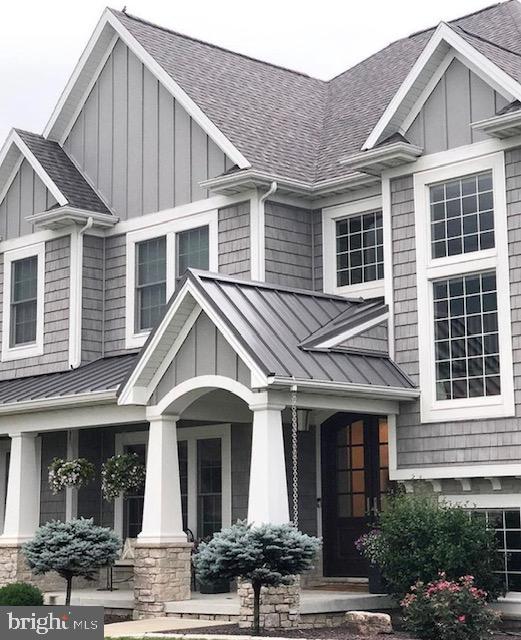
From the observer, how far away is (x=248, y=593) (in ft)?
52.5

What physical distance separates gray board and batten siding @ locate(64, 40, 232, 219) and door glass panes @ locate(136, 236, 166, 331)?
0.68m

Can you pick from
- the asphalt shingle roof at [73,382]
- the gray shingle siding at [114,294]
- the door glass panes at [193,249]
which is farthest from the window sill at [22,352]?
the door glass panes at [193,249]

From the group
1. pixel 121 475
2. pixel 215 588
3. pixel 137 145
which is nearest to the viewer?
pixel 215 588

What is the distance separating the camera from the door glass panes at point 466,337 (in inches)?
679

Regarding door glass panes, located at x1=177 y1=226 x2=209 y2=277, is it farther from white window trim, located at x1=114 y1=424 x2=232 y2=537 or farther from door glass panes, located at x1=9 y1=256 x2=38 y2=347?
door glass panes, located at x1=9 y1=256 x2=38 y2=347

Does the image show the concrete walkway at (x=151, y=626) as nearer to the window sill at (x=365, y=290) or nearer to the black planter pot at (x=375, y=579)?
the black planter pot at (x=375, y=579)

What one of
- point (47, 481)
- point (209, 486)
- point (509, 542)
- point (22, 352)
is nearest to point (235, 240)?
point (209, 486)

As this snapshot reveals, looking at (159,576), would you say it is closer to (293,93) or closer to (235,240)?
(235,240)

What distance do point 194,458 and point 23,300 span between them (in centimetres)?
523

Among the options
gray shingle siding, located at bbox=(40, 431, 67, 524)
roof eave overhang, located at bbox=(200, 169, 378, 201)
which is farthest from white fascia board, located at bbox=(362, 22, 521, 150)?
gray shingle siding, located at bbox=(40, 431, 67, 524)

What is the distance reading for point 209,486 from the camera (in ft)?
67.4

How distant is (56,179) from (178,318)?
6352 millimetres

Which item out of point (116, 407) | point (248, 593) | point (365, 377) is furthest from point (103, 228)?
point (248, 593)

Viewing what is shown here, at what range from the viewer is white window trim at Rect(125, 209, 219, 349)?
66.8 feet
